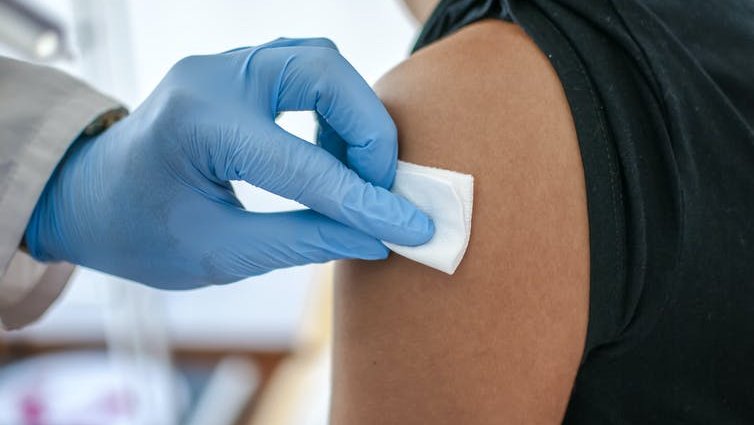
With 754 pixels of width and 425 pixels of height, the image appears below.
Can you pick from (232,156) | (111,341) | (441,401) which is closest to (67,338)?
(111,341)

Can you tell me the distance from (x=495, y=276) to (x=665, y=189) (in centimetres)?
18

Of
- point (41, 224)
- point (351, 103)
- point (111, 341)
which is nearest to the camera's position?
point (351, 103)

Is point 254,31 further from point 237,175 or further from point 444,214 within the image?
point 444,214

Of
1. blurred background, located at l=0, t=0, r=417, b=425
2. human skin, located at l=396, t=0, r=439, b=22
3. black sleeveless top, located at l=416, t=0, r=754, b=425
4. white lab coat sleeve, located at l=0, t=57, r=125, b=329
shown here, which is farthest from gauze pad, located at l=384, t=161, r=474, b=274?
blurred background, located at l=0, t=0, r=417, b=425

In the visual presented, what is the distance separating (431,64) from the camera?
74cm

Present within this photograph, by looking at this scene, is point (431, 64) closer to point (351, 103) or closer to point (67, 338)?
point (351, 103)

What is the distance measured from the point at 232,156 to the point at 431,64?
27 cm

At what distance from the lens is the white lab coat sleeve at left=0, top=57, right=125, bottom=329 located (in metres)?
0.98

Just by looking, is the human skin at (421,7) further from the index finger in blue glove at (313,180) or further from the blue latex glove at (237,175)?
the index finger in blue glove at (313,180)

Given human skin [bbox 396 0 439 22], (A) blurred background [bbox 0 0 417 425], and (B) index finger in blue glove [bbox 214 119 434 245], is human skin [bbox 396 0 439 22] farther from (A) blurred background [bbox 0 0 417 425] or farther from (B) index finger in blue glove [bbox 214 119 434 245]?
(A) blurred background [bbox 0 0 417 425]

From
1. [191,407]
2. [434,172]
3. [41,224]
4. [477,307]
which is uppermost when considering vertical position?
[434,172]

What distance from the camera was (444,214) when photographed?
2.35 ft

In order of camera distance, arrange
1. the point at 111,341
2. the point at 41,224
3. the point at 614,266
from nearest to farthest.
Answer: the point at 614,266, the point at 41,224, the point at 111,341

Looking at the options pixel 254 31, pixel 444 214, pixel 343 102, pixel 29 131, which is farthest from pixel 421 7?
pixel 254 31
